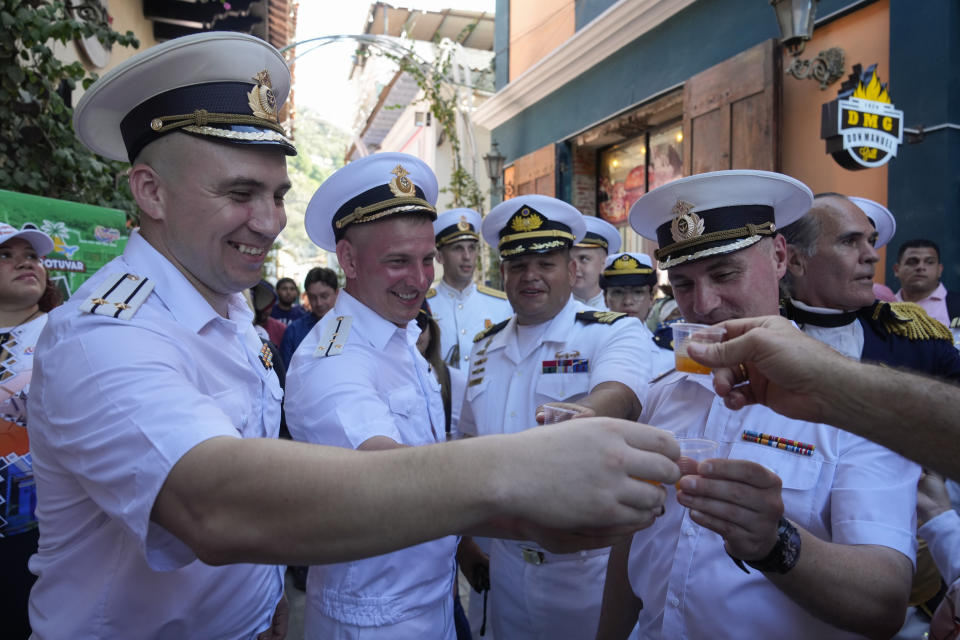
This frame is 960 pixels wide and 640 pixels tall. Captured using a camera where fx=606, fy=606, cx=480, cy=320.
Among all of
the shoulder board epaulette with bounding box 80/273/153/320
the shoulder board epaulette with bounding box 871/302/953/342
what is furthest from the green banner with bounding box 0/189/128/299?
the shoulder board epaulette with bounding box 871/302/953/342

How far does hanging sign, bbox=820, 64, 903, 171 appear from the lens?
188 inches

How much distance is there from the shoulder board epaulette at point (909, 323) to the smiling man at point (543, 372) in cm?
121

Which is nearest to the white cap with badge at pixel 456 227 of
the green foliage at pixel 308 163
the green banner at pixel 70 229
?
the green banner at pixel 70 229

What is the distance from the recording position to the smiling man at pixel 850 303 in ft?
9.75

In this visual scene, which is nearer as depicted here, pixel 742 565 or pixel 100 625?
pixel 100 625

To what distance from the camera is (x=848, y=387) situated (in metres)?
1.31

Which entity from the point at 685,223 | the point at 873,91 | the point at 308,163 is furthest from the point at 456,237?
the point at 308,163

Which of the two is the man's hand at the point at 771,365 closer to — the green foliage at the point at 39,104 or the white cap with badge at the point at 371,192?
the white cap with badge at the point at 371,192

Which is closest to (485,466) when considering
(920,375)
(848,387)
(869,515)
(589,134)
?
(848,387)

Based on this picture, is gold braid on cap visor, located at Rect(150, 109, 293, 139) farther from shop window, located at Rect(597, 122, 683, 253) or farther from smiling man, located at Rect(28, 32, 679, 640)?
shop window, located at Rect(597, 122, 683, 253)

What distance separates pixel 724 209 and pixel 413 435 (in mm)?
1419

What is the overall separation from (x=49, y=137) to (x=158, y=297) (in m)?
4.00

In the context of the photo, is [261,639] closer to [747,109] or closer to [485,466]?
[485,466]

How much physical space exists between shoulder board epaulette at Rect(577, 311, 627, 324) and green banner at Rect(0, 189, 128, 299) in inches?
127
